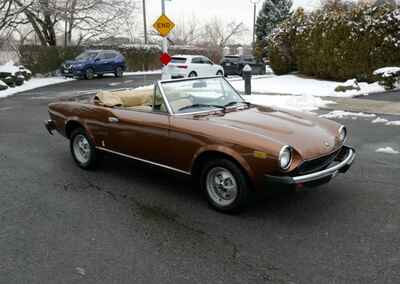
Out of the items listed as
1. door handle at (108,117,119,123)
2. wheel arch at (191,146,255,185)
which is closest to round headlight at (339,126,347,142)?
wheel arch at (191,146,255,185)

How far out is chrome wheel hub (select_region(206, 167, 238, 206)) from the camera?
4.16m

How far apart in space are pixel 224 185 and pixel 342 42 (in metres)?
14.7

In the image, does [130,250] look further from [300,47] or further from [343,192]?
[300,47]

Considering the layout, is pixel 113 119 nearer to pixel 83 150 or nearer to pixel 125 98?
pixel 125 98

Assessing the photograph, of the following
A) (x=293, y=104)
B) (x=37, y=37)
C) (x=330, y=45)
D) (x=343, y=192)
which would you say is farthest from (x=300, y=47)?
(x=37, y=37)

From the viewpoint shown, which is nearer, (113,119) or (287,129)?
(287,129)

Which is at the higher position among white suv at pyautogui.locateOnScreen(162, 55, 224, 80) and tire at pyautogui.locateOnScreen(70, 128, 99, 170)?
white suv at pyautogui.locateOnScreen(162, 55, 224, 80)

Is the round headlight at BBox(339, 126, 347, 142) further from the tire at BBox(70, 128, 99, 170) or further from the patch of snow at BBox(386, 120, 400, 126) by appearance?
the patch of snow at BBox(386, 120, 400, 126)

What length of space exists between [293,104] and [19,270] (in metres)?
9.73

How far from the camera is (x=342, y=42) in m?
17.0

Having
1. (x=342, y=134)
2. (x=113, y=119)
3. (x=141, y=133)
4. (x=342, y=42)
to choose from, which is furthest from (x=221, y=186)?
(x=342, y=42)

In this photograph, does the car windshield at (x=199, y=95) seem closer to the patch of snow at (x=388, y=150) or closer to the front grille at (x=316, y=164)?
the front grille at (x=316, y=164)

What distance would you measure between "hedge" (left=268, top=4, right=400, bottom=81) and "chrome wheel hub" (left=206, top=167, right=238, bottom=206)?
528 inches

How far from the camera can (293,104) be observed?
11.8 m
